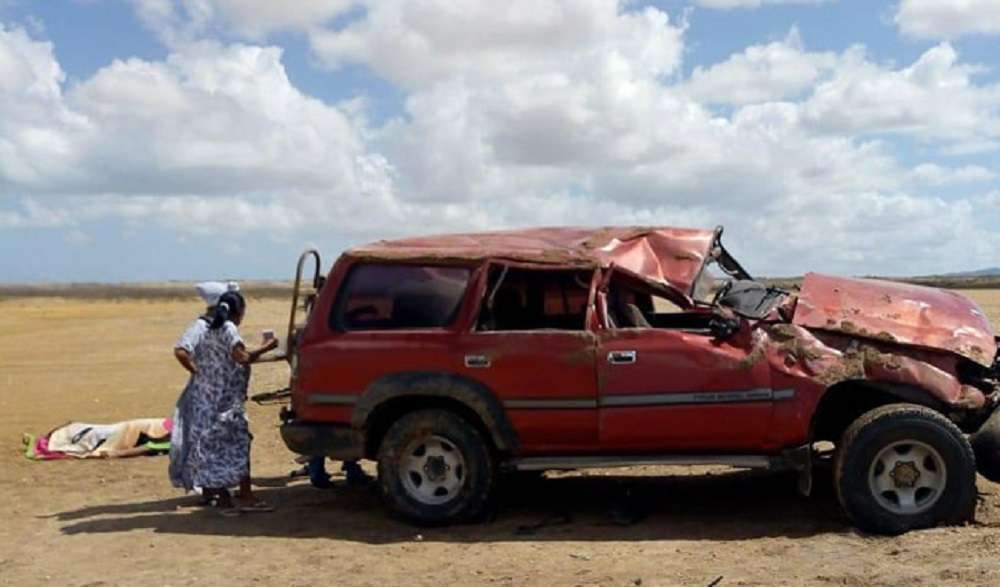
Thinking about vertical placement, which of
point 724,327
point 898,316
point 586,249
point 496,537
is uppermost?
point 586,249

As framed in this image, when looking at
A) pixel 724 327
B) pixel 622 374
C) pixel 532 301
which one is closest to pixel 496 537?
pixel 622 374

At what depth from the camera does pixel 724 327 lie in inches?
304

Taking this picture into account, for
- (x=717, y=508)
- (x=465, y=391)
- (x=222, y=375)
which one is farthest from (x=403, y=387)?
(x=717, y=508)

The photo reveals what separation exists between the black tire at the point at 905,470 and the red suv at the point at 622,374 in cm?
1

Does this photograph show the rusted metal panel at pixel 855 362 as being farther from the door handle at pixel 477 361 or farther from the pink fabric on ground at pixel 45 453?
the pink fabric on ground at pixel 45 453

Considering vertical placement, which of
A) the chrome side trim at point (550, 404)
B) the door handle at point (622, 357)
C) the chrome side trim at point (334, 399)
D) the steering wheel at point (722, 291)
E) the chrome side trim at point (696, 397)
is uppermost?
the steering wheel at point (722, 291)

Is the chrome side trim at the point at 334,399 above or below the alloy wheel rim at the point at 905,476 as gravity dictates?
above

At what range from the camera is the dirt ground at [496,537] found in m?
6.79

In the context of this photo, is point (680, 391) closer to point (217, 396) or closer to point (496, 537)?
point (496, 537)

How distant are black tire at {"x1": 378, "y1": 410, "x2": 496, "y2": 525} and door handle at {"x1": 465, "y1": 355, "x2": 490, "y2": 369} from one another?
38 centimetres

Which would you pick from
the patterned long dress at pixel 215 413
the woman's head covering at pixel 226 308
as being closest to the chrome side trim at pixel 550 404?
the patterned long dress at pixel 215 413

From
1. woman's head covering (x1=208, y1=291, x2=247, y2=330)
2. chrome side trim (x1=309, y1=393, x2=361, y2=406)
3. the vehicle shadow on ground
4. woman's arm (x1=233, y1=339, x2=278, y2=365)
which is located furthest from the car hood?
woman's head covering (x1=208, y1=291, x2=247, y2=330)

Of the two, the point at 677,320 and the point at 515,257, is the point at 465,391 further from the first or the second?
the point at 677,320

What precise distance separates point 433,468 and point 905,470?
3.03m
